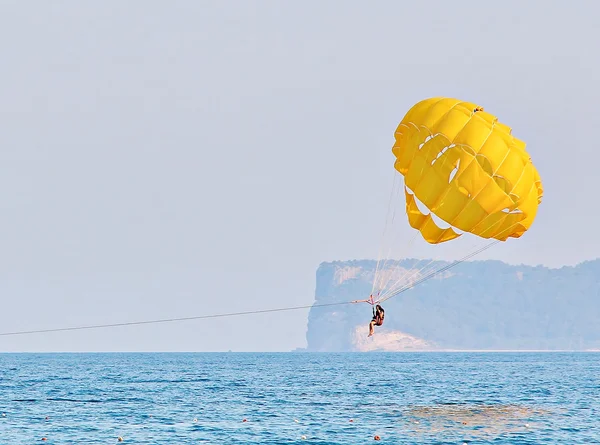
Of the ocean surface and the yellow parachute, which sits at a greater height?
the yellow parachute

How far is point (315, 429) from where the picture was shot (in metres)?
53.8

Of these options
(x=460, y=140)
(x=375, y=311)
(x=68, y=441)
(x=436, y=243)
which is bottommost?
(x=68, y=441)

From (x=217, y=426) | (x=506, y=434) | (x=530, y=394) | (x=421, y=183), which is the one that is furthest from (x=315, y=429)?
(x=530, y=394)

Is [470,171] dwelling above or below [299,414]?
above

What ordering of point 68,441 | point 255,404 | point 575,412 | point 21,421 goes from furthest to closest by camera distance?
1. point 255,404
2. point 575,412
3. point 21,421
4. point 68,441

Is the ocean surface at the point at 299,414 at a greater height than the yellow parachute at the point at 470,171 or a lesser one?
lesser

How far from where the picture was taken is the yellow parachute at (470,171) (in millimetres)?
50969

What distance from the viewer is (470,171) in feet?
169

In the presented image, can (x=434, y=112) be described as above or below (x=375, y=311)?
above

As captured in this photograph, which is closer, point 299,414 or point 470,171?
point 470,171

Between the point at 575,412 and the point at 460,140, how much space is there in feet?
68.5

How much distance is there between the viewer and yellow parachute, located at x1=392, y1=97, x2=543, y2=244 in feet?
167

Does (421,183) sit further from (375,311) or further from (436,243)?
(375,311)

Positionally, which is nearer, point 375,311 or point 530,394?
point 375,311
